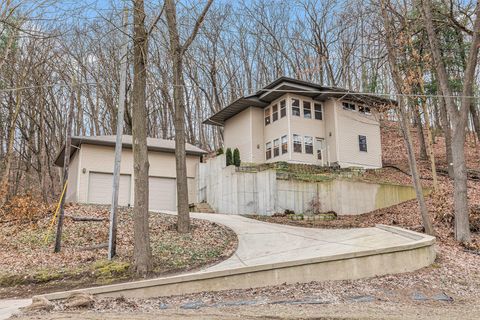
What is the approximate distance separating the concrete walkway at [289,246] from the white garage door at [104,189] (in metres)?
8.32

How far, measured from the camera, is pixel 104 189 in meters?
20.3

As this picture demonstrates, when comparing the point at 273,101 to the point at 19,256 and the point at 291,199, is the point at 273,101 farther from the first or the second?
the point at 19,256

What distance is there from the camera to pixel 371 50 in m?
14.8

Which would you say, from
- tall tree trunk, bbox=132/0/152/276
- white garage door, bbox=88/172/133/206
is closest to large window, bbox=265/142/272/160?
white garage door, bbox=88/172/133/206

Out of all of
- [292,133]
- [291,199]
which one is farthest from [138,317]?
[292,133]

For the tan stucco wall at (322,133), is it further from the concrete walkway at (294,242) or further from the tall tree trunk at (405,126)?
the tall tree trunk at (405,126)

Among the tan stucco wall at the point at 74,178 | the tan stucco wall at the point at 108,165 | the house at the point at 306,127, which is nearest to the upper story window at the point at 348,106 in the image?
the house at the point at 306,127

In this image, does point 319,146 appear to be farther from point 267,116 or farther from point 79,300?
point 79,300

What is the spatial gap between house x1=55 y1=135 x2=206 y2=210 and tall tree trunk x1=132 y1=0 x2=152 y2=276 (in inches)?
450

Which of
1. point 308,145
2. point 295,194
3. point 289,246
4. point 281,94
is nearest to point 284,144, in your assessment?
point 308,145

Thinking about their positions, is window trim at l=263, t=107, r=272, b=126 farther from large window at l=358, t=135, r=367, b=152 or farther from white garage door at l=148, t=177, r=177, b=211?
white garage door at l=148, t=177, r=177, b=211

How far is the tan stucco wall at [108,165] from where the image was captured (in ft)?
64.9

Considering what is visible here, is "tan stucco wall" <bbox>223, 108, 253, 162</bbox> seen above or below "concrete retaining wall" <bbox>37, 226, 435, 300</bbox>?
above

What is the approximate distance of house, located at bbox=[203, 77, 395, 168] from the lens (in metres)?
22.5
